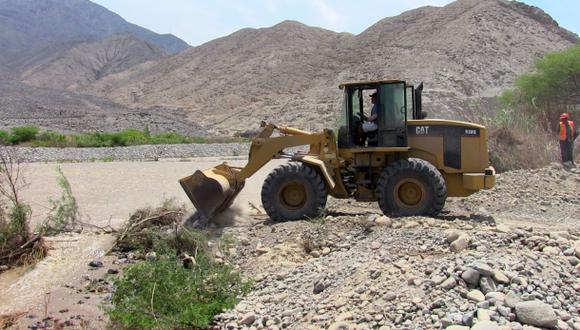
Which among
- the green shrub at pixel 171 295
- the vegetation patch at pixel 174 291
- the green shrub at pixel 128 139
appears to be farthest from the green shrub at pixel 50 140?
the green shrub at pixel 171 295

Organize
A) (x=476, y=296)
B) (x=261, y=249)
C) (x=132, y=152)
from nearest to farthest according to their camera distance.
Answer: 1. (x=476, y=296)
2. (x=261, y=249)
3. (x=132, y=152)

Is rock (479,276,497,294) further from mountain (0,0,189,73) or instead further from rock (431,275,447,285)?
mountain (0,0,189,73)

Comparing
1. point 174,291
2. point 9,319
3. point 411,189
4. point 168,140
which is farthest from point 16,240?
point 168,140

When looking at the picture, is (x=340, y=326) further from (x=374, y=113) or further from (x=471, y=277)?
(x=374, y=113)

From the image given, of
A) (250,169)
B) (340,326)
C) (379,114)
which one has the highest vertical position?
(379,114)

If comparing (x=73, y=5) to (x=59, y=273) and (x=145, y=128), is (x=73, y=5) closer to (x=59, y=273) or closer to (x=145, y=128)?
(x=145, y=128)

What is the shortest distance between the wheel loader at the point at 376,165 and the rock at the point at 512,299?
4.30m

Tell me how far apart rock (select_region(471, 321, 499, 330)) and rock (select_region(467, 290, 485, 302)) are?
0.50 m

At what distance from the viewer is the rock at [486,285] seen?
5801 mm

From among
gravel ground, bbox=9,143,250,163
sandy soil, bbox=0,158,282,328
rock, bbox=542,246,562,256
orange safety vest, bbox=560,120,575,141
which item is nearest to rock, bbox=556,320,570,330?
rock, bbox=542,246,562,256

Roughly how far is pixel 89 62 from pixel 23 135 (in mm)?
55427

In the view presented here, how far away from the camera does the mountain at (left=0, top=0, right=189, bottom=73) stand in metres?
92.1

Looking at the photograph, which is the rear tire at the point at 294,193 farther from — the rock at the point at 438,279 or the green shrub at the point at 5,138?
the green shrub at the point at 5,138

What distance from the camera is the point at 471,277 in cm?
595
